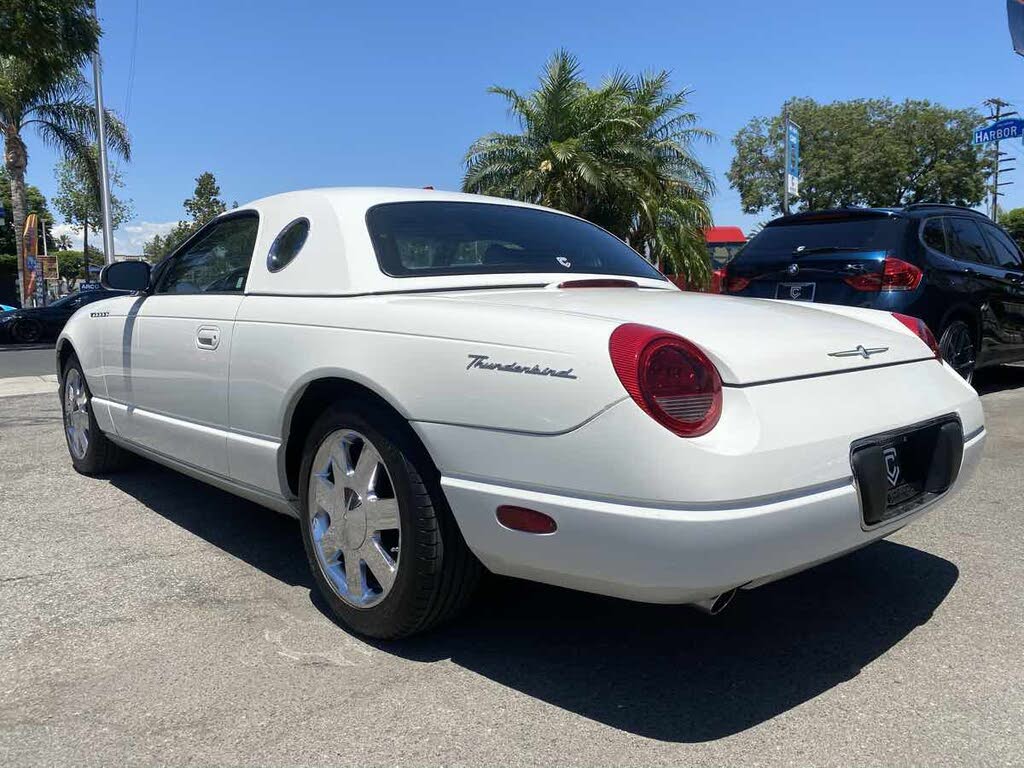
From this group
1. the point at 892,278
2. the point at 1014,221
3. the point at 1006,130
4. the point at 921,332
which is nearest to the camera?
the point at 921,332

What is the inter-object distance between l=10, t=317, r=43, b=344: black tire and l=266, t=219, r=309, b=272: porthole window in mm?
20447

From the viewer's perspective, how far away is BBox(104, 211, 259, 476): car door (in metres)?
3.38

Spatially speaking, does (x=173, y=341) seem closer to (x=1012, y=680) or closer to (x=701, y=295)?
(x=701, y=295)

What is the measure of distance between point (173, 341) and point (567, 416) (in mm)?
2210

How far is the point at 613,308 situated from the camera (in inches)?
98.8

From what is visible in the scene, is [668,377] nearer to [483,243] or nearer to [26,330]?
[483,243]

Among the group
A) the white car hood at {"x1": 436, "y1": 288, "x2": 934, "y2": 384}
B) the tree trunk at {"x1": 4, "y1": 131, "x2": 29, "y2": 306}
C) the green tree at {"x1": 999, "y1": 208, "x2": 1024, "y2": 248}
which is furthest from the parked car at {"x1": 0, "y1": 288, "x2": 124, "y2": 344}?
the green tree at {"x1": 999, "y1": 208, "x2": 1024, "y2": 248}

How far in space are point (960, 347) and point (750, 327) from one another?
5.18 meters

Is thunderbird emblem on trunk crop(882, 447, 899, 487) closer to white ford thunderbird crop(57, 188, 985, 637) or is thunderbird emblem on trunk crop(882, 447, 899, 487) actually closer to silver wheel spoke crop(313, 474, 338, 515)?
white ford thunderbird crop(57, 188, 985, 637)

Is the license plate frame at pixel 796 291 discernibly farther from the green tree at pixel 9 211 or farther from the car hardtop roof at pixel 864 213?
the green tree at pixel 9 211

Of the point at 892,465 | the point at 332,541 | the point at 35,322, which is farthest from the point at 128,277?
the point at 35,322

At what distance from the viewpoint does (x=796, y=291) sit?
6.44 m

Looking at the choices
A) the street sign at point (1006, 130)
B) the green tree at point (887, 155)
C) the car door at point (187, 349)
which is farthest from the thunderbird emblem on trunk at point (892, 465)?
the green tree at point (887, 155)

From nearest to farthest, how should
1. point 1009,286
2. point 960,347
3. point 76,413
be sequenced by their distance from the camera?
point 76,413, point 960,347, point 1009,286
